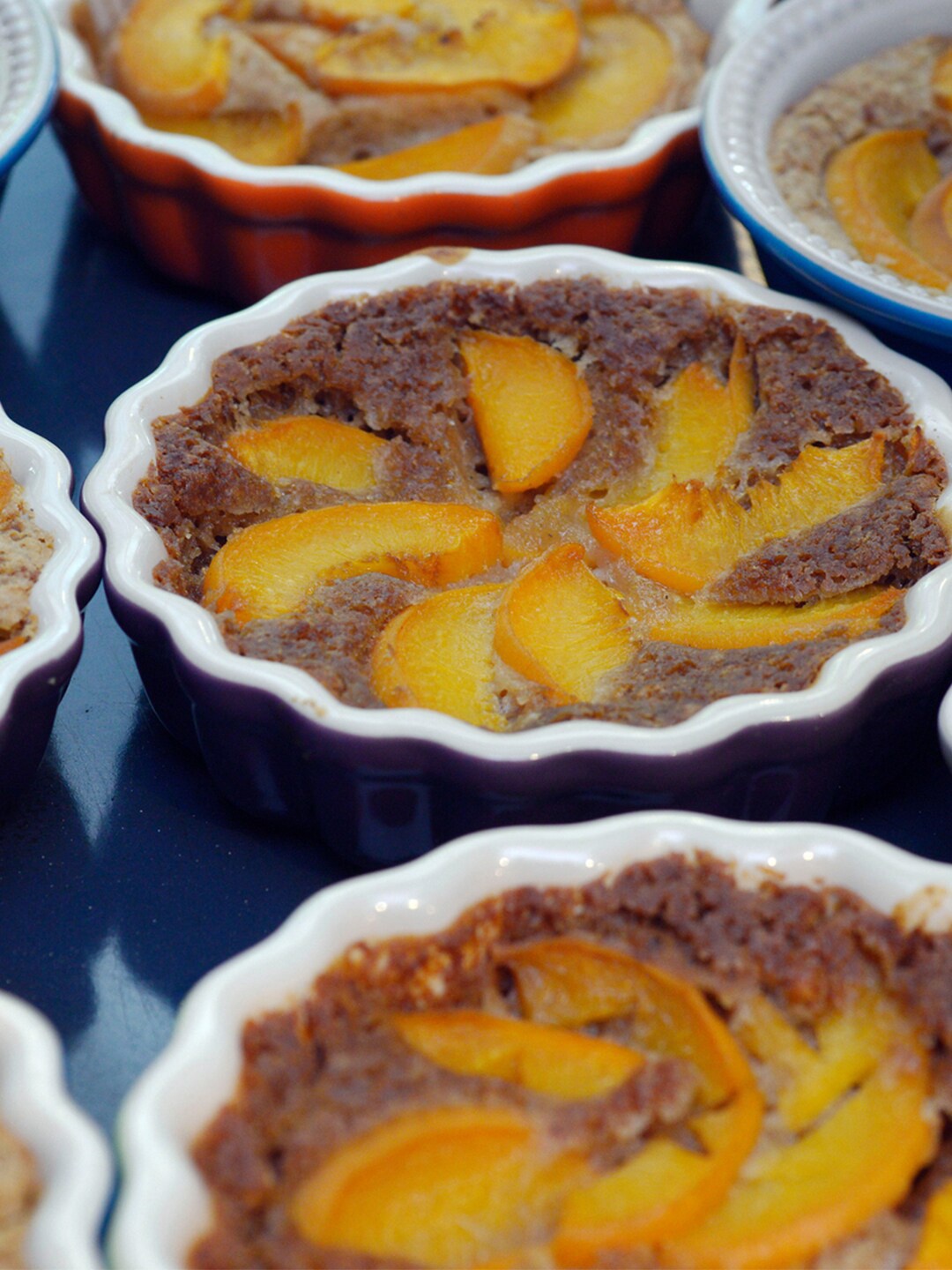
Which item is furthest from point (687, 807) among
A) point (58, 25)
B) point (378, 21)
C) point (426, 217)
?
point (58, 25)

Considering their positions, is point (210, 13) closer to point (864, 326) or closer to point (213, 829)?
point (864, 326)

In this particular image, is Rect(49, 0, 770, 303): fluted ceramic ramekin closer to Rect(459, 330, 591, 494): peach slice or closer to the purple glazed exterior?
Rect(459, 330, 591, 494): peach slice

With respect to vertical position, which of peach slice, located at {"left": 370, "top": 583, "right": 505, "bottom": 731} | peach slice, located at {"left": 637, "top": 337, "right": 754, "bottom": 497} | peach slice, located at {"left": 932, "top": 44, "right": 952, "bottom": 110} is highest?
peach slice, located at {"left": 932, "top": 44, "right": 952, "bottom": 110}

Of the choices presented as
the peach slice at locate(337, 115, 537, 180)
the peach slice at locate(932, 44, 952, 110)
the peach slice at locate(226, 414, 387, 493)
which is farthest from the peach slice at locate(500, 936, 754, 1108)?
the peach slice at locate(932, 44, 952, 110)

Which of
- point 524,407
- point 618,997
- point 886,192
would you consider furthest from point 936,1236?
point 886,192

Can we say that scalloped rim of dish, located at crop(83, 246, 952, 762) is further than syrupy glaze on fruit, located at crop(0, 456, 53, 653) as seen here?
No

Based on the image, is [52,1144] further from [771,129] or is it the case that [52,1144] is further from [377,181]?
[771,129]
